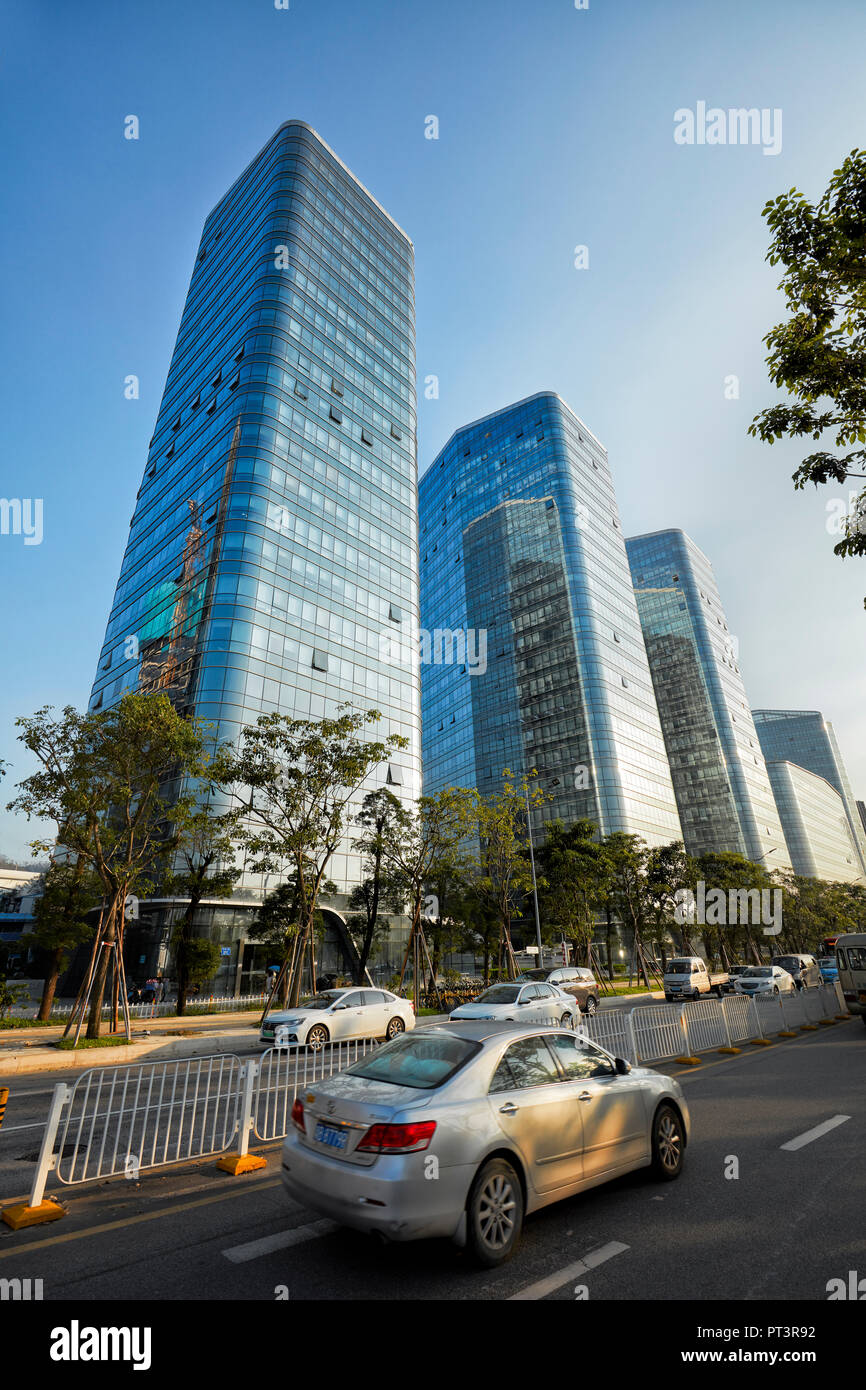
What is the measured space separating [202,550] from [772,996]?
1606 inches

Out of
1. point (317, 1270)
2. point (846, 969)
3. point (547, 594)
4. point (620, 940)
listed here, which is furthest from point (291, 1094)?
point (547, 594)

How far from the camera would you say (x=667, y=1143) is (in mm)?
5645

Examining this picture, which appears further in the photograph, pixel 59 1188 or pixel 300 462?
pixel 300 462

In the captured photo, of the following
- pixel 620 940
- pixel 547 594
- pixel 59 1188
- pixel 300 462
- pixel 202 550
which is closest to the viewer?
pixel 59 1188

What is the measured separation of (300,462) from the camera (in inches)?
1882

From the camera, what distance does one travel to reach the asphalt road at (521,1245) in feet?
12.0

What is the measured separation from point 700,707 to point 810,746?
9915 centimetres

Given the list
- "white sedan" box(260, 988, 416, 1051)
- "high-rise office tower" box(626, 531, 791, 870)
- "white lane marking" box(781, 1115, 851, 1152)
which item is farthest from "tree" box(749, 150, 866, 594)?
"high-rise office tower" box(626, 531, 791, 870)

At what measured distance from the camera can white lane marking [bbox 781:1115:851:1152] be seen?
262 inches

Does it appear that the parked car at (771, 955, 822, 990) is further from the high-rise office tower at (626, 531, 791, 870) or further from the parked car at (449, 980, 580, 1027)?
the high-rise office tower at (626, 531, 791, 870)

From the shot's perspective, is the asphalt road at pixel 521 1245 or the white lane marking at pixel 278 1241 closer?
the asphalt road at pixel 521 1245

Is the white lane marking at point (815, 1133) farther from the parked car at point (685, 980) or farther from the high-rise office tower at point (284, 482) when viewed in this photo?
the high-rise office tower at point (284, 482)

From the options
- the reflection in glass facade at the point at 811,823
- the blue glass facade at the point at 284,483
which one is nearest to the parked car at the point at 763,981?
the blue glass facade at the point at 284,483

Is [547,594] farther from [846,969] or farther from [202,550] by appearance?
[846,969]
